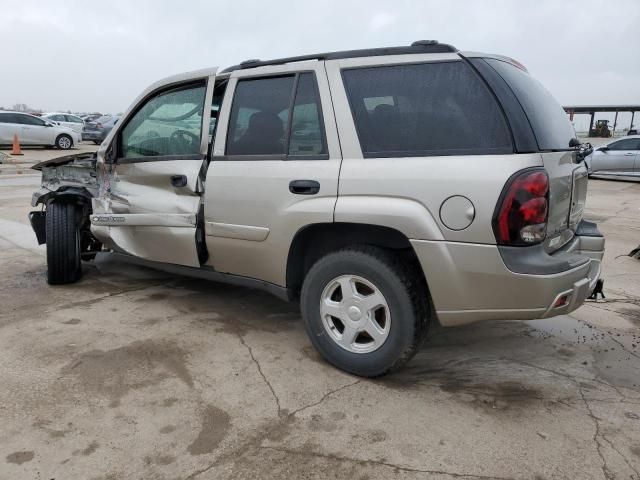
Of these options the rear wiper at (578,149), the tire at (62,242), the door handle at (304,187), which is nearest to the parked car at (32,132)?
the tire at (62,242)

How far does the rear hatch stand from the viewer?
2650 mm

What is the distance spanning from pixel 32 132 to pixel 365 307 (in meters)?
21.5

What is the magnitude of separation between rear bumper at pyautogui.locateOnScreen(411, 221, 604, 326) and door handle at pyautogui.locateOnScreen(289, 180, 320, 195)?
66cm

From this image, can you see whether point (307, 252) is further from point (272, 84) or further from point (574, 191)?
point (574, 191)

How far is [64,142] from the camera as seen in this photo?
2125cm

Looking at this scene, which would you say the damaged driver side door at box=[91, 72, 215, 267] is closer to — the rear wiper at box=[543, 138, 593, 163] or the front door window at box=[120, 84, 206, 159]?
the front door window at box=[120, 84, 206, 159]

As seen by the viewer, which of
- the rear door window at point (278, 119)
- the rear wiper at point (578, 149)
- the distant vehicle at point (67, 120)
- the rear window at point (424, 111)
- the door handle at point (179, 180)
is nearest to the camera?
the rear window at point (424, 111)

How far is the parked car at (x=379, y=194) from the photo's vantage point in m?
2.54

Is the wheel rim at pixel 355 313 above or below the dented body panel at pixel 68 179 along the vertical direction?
below

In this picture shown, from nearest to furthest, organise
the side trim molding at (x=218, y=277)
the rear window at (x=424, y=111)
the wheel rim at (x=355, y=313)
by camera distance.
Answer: the rear window at (x=424, y=111)
the wheel rim at (x=355, y=313)
the side trim molding at (x=218, y=277)

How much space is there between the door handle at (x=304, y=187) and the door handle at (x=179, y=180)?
97 centimetres

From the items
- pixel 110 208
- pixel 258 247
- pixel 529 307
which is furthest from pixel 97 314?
pixel 529 307

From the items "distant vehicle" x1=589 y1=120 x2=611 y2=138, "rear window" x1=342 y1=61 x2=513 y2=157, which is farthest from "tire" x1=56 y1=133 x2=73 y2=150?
"distant vehicle" x1=589 y1=120 x2=611 y2=138

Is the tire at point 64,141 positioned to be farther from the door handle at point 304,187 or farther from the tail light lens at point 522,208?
the tail light lens at point 522,208
